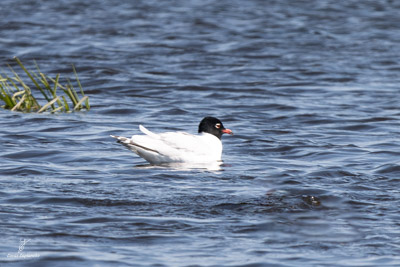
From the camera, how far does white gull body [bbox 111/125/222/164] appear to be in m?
11.5

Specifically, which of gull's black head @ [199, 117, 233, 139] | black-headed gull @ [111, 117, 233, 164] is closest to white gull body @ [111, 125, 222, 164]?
black-headed gull @ [111, 117, 233, 164]

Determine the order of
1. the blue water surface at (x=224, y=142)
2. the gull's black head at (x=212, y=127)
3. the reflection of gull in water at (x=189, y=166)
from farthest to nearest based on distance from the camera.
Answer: the gull's black head at (x=212, y=127)
the reflection of gull in water at (x=189, y=166)
the blue water surface at (x=224, y=142)

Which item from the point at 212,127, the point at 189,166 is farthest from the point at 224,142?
the point at 189,166

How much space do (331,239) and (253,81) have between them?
1158cm

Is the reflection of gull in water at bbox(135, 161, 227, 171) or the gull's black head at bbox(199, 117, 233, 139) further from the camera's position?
the gull's black head at bbox(199, 117, 233, 139)

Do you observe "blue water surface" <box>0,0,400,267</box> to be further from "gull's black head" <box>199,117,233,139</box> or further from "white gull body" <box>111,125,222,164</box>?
"gull's black head" <box>199,117,233,139</box>

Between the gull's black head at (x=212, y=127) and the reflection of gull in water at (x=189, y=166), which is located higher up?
the gull's black head at (x=212, y=127)

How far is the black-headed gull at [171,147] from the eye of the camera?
11523mm

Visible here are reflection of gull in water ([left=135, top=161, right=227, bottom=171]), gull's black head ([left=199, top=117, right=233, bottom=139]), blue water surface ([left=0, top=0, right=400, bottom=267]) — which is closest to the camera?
blue water surface ([left=0, top=0, right=400, bottom=267])

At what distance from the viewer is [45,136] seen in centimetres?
1347

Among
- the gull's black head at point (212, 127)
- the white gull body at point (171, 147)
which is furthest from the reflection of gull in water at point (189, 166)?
the gull's black head at point (212, 127)

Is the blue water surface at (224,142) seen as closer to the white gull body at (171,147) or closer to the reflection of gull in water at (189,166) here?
the reflection of gull in water at (189,166)

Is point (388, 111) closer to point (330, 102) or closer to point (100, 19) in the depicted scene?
point (330, 102)

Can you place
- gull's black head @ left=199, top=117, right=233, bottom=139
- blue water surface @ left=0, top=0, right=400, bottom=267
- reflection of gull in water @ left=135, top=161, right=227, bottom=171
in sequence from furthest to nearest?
1. gull's black head @ left=199, top=117, right=233, bottom=139
2. reflection of gull in water @ left=135, top=161, right=227, bottom=171
3. blue water surface @ left=0, top=0, right=400, bottom=267
